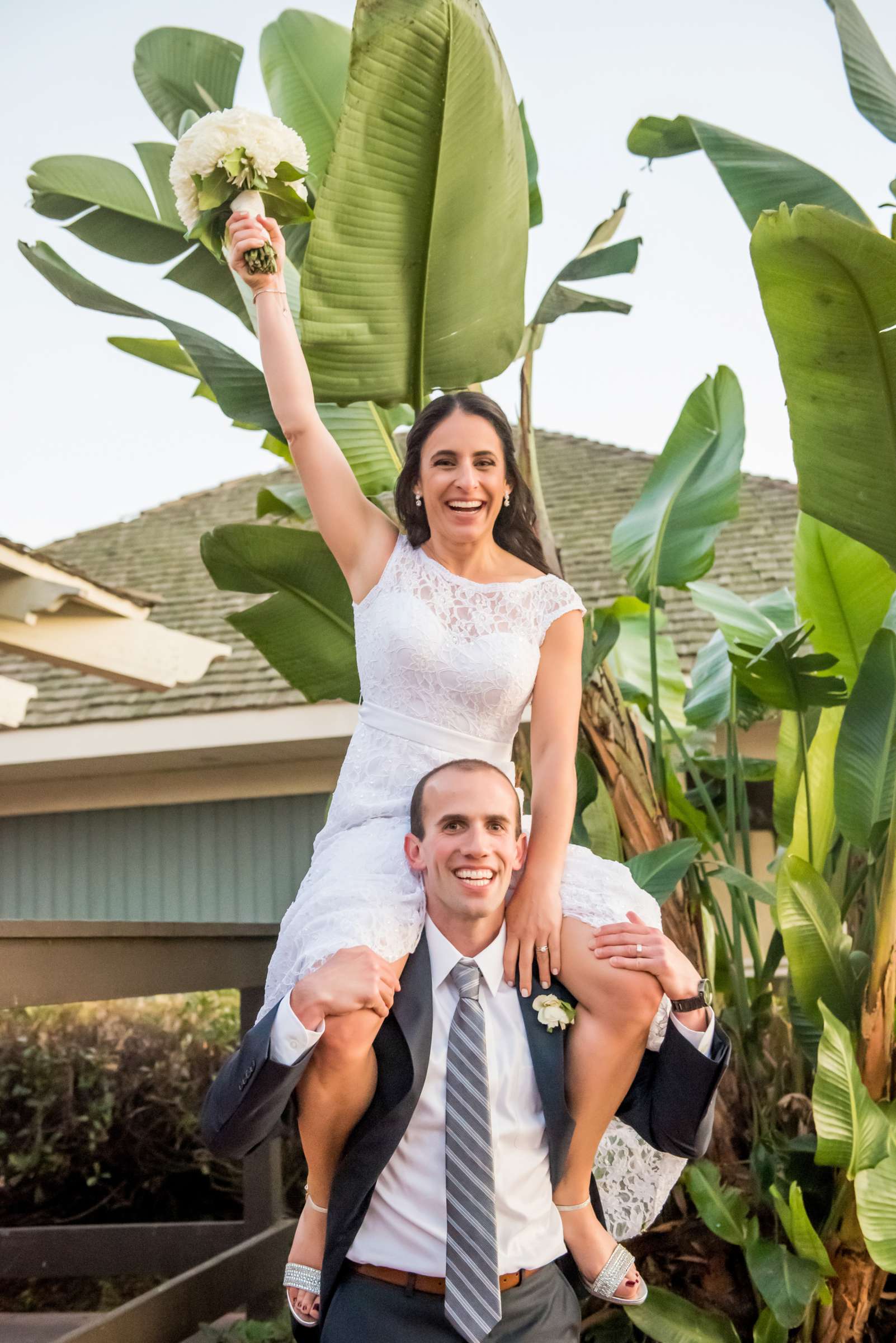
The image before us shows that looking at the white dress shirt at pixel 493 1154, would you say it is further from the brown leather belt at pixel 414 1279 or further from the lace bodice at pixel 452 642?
the lace bodice at pixel 452 642

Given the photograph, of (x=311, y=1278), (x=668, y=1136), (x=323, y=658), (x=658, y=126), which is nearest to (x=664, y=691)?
(x=323, y=658)

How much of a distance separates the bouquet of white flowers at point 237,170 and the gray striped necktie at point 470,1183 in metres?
1.46

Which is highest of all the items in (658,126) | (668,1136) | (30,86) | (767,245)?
(30,86)

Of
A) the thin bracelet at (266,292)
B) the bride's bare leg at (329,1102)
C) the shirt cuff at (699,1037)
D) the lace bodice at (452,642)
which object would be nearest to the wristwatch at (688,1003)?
the shirt cuff at (699,1037)

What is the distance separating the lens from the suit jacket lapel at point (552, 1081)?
6.73 feet

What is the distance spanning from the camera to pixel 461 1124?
6.59ft

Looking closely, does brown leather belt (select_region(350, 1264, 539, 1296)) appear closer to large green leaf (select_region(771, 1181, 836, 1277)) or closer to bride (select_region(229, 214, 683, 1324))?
bride (select_region(229, 214, 683, 1324))

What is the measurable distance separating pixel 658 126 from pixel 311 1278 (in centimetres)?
336

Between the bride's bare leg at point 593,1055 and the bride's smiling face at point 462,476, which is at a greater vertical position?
the bride's smiling face at point 462,476

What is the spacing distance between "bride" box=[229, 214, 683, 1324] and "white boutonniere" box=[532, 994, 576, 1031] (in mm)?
39

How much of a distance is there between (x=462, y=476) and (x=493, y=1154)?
4.08 ft

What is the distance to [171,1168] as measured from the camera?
17.1 ft

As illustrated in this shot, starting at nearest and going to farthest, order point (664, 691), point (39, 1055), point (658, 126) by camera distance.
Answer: point (658, 126) → point (664, 691) → point (39, 1055)

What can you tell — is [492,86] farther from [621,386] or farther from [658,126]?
[621,386]
